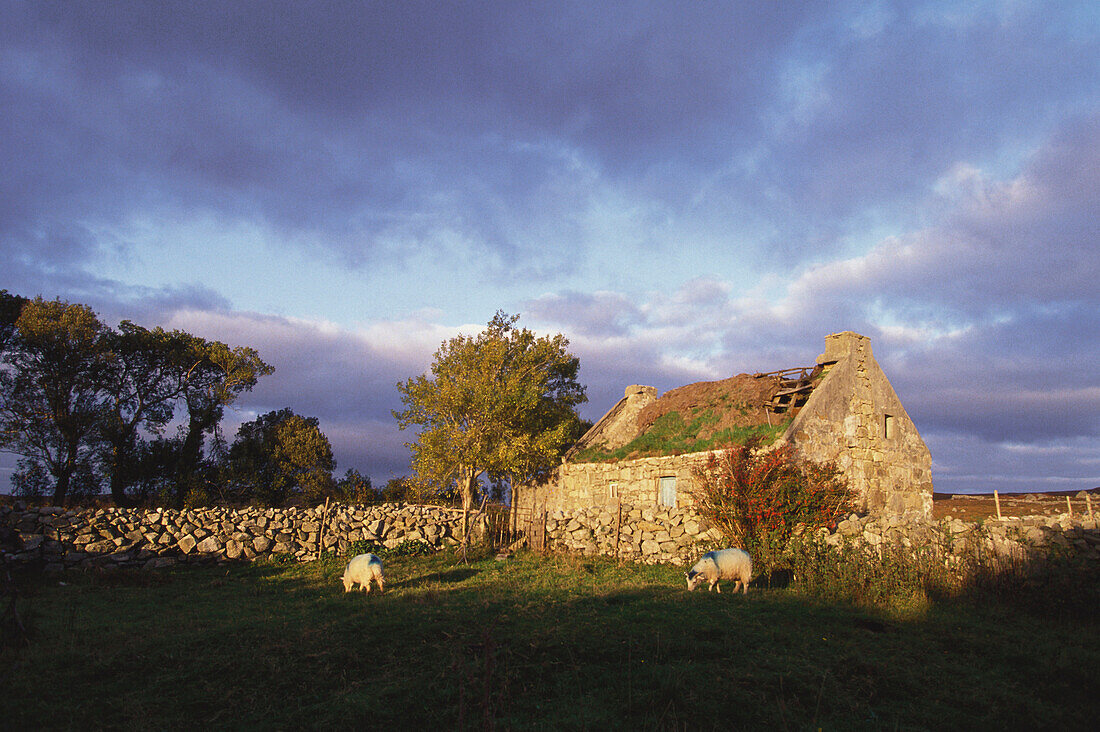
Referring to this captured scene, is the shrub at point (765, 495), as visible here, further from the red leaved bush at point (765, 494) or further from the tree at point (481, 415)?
the tree at point (481, 415)

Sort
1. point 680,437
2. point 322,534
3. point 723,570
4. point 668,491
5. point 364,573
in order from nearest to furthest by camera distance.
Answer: point 723,570
point 364,573
point 322,534
point 668,491
point 680,437

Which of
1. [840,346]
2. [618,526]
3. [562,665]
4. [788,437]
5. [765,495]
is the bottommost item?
[562,665]

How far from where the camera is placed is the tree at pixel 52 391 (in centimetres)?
2638

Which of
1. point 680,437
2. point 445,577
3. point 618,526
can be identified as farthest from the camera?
point 680,437

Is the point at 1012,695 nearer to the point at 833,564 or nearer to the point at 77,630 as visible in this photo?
the point at 833,564

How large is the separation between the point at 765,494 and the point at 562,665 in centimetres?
1189

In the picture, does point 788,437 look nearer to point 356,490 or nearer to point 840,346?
point 840,346

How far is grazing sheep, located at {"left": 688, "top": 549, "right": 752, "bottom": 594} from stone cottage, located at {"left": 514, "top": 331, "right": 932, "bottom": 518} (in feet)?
23.7

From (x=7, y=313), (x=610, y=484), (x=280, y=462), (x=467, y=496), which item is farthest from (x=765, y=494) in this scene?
(x=7, y=313)

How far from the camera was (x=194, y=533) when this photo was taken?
64.2 ft

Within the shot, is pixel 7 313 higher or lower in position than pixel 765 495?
higher

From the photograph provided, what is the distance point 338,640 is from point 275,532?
1317 cm

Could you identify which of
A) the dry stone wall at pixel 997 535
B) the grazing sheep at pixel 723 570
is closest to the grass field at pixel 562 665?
the grazing sheep at pixel 723 570

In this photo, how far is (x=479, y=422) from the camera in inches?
1024
